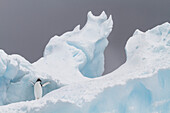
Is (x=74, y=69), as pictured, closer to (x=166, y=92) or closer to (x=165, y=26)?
(x=165, y=26)

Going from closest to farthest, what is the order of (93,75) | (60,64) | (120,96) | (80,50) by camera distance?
(120,96) → (60,64) → (80,50) → (93,75)

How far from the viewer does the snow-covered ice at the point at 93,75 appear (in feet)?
17.2

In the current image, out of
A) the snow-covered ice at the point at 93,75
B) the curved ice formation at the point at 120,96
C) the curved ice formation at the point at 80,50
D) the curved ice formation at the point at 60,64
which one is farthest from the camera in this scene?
the curved ice formation at the point at 80,50

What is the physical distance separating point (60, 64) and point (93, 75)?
1.51m

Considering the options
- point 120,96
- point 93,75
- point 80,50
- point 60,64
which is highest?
point 80,50

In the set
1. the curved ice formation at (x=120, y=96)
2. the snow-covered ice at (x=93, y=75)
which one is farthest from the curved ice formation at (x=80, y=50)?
the curved ice formation at (x=120, y=96)

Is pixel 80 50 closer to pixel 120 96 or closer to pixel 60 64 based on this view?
pixel 60 64

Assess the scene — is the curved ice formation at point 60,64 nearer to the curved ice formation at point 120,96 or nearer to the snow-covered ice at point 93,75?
the snow-covered ice at point 93,75

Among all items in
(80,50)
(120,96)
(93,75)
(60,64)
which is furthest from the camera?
(93,75)

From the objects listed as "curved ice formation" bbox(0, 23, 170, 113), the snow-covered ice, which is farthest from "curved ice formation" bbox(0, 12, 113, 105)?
"curved ice formation" bbox(0, 23, 170, 113)

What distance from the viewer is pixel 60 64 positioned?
34.7 ft

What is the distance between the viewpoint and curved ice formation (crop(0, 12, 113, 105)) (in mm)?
9062

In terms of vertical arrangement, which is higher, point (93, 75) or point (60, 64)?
point (60, 64)

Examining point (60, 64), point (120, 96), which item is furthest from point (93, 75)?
point (120, 96)
